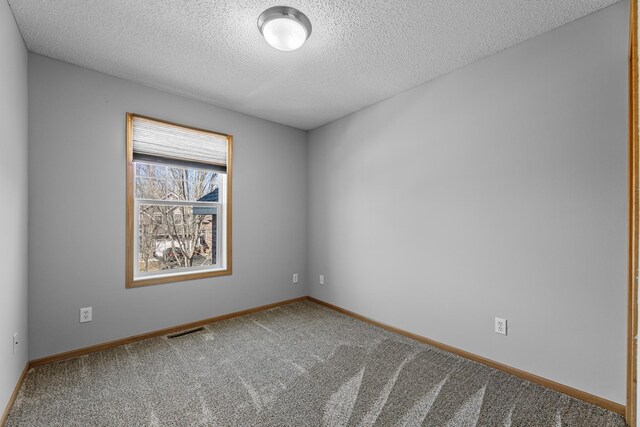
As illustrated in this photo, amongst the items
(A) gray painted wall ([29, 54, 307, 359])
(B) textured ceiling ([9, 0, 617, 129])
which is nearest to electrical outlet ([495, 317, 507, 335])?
(B) textured ceiling ([9, 0, 617, 129])

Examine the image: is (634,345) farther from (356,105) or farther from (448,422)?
(356,105)

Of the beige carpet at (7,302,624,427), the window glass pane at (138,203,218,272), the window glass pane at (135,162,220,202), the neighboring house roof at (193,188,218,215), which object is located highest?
the window glass pane at (135,162,220,202)

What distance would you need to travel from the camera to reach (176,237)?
10.5 ft

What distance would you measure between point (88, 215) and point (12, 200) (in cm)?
69

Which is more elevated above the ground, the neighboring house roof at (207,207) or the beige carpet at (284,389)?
the neighboring house roof at (207,207)

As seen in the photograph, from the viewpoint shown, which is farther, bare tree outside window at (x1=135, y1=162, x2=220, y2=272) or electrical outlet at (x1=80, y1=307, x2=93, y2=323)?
bare tree outside window at (x1=135, y1=162, x2=220, y2=272)

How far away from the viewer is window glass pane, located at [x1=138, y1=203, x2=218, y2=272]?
299cm

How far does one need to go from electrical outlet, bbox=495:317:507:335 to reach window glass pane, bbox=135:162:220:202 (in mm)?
3025

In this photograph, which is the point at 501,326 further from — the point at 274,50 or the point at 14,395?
the point at 14,395

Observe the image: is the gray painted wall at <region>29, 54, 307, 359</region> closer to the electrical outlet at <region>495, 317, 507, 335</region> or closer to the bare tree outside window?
the bare tree outside window

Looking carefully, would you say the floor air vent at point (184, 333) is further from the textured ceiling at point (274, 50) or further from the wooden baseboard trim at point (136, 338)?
the textured ceiling at point (274, 50)

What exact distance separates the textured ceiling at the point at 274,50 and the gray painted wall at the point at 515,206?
260mm

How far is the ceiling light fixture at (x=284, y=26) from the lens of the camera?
1.85 m

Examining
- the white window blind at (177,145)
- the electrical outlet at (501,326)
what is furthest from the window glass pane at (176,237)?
the electrical outlet at (501,326)
